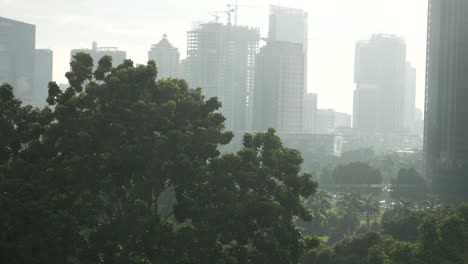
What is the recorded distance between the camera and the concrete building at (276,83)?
18212 centimetres

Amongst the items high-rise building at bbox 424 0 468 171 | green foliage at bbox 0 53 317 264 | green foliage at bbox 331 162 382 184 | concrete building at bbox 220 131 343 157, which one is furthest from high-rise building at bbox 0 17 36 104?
green foliage at bbox 0 53 317 264

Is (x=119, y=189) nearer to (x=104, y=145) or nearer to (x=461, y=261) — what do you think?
(x=104, y=145)

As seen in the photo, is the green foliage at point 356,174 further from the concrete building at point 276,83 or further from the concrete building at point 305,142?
the concrete building at point 276,83

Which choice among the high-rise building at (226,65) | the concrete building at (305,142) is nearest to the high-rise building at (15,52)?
the high-rise building at (226,65)

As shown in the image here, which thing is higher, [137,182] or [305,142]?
[137,182]

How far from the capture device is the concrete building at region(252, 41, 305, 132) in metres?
182

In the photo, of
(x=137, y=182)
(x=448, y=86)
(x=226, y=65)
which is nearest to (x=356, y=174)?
(x=448, y=86)

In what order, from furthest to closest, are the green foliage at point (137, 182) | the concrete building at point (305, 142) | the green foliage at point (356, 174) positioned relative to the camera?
the concrete building at point (305, 142) → the green foliage at point (356, 174) → the green foliage at point (137, 182)

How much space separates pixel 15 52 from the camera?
19675 cm

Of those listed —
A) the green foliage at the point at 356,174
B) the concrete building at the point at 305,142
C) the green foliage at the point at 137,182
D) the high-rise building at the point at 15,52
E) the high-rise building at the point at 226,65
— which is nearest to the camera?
the green foliage at the point at 137,182

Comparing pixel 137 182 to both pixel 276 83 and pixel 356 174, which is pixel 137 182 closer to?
pixel 356 174

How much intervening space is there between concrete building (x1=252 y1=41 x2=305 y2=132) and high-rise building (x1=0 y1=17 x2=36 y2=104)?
187 feet

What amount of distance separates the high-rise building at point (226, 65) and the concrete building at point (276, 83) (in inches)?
345

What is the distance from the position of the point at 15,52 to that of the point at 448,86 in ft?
419
